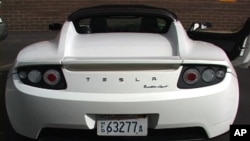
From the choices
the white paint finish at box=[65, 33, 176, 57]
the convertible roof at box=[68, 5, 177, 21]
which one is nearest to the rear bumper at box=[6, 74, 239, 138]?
the white paint finish at box=[65, 33, 176, 57]

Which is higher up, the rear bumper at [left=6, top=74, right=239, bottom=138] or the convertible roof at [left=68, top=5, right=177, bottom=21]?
the convertible roof at [left=68, top=5, right=177, bottom=21]

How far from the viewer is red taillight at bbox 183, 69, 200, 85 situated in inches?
124

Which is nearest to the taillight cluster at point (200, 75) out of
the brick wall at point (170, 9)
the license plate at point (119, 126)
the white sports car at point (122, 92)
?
the white sports car at point (122, 92)

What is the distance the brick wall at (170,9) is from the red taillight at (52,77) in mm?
8279

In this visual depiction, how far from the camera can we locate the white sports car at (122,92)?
305 cm

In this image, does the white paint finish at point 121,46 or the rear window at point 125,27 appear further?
the rear window at point 125,27

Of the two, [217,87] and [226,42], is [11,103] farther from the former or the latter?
[226,42]

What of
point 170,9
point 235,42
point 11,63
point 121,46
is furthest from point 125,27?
point 170,9

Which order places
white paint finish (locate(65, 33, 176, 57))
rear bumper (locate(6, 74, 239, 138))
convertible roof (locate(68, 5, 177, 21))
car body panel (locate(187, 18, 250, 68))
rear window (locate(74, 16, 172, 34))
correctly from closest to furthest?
1. rear bumper (locate(6, 74, 239, 138))
2. white paint finish (locate(65, 33, 176, 57))
3. convertible roof (locate(68, 5, 177, 21))
4. rear window (locate(74, 16, 172, 34))
5. car body panel (locate(187, 18, 250, 68))

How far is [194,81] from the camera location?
3.17 metres

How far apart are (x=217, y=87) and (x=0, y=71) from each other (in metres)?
4.70

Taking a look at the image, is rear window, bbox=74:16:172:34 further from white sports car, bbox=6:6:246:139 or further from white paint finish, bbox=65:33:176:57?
white sports car, bbox=6:6:246:139

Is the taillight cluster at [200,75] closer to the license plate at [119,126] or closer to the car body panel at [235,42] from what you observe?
the license plate at [119,126]

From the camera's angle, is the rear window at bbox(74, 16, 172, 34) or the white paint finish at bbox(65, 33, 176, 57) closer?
the white paint finish at bbox(65, 33, 176, 57)
